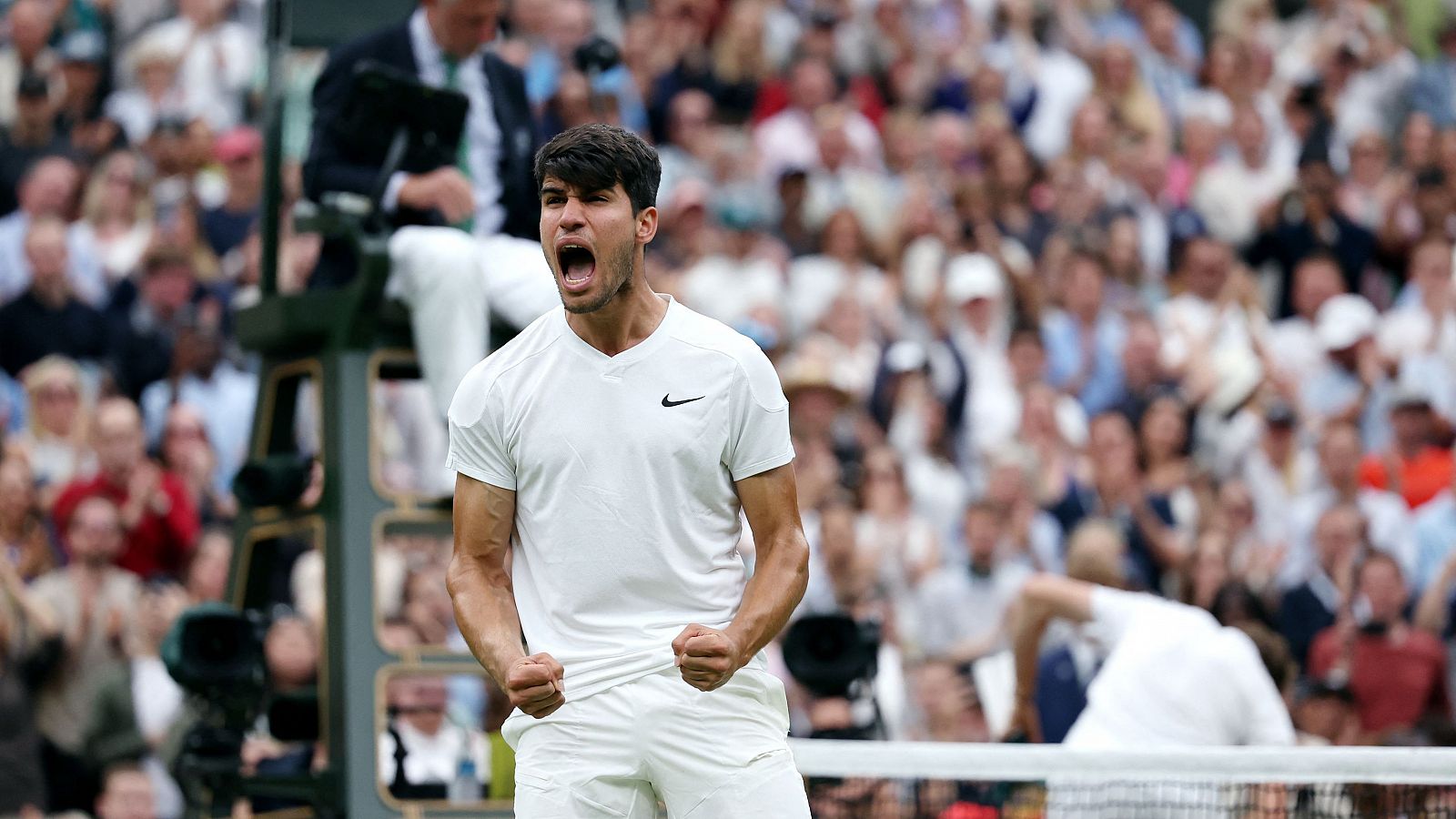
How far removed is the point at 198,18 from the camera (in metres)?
14.8

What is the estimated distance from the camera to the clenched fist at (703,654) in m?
4.66

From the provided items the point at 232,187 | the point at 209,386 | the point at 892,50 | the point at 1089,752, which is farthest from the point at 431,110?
the point at 892,50

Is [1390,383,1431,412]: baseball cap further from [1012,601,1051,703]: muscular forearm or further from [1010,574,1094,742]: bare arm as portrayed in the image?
[1012,601,1051,703]: muscular forearm

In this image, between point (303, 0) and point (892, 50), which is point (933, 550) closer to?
point (303, 0)

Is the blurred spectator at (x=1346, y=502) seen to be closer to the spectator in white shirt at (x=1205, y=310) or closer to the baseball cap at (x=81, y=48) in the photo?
the spectator in white shirt at (x=1205, y=310)

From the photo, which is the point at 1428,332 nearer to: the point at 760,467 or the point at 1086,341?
the point at 1086,341

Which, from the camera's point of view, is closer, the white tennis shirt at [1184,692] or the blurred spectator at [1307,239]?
the white tennis shirt at [1184,692]

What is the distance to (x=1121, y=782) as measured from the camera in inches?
315

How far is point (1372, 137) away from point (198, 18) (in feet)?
25.2

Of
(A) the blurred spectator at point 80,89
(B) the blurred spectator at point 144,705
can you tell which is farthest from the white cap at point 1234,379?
(A) the blurred spectator at point 80,89

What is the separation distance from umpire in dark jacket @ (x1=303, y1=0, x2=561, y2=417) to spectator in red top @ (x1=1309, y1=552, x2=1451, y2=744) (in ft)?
15.6

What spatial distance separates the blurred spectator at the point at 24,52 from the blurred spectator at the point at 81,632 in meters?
4.09

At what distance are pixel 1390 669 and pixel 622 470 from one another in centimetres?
717

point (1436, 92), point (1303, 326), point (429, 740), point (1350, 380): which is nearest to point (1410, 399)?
point (1350, 380)
